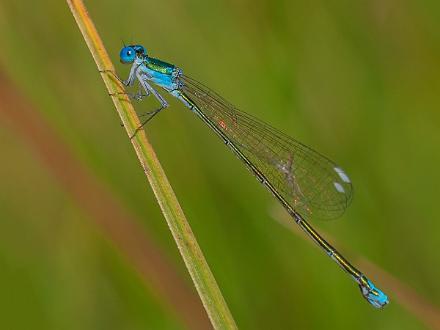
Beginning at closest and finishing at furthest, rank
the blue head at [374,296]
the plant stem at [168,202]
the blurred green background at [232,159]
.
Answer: the plant stem at [168,202] < the blue head at [374,296] < the blurred green background at [232,159]

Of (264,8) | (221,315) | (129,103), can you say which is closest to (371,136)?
(264,8)

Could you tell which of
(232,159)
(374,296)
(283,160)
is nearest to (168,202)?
(374,296)

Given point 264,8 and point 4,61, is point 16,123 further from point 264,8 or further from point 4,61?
point 264,8

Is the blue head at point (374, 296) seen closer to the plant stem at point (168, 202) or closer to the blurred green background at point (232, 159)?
the blurred green background at point (232, 159)

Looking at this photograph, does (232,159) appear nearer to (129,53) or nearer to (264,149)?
(264,149)

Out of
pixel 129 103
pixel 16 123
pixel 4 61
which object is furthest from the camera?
pixel 4 61

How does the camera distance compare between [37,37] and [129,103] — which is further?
[37,37]

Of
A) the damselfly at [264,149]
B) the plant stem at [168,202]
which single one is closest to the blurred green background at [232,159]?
the damselfly at [264,149]
